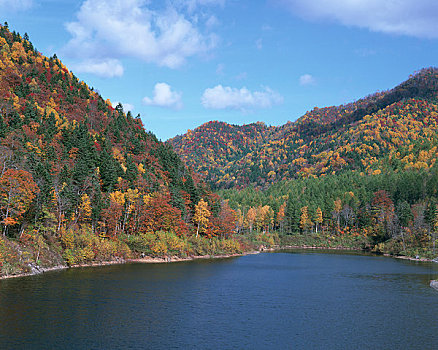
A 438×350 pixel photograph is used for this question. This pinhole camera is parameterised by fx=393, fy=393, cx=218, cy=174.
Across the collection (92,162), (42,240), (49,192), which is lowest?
(42,240)

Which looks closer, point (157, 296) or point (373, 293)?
point (157, 296)

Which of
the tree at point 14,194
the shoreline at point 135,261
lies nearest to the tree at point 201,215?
the shoreline at point 135,261

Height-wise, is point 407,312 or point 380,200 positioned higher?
point 380,200

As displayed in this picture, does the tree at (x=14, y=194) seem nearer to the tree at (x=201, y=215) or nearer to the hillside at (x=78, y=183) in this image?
the hillside at (x=78, y=183)

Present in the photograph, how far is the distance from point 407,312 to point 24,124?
103 metres

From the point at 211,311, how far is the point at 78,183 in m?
59.4

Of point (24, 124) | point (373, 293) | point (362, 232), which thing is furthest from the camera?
point (362, 232)

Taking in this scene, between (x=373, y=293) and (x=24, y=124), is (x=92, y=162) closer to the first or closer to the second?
(x=24, y=124)

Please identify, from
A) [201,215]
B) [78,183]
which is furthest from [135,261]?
[201,215]

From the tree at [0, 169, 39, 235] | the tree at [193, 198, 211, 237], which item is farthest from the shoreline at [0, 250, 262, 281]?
A: the tree at [193, 198, 211, 237]

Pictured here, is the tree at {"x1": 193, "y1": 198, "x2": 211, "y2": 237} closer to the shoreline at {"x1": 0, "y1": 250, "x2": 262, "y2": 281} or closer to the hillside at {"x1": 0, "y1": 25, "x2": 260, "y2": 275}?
the hillside at {"x1": 0, "y1": 25, "x2": 260, "y2": 275}

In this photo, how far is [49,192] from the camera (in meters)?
85.1

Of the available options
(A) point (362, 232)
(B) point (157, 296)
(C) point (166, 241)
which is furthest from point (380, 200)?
(B) point (157, 296)

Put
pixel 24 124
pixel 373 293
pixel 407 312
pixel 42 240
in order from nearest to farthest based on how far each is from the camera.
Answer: pixel 407 312 < pixel 373 293 < pixel 42 240 < pixel 24 124
